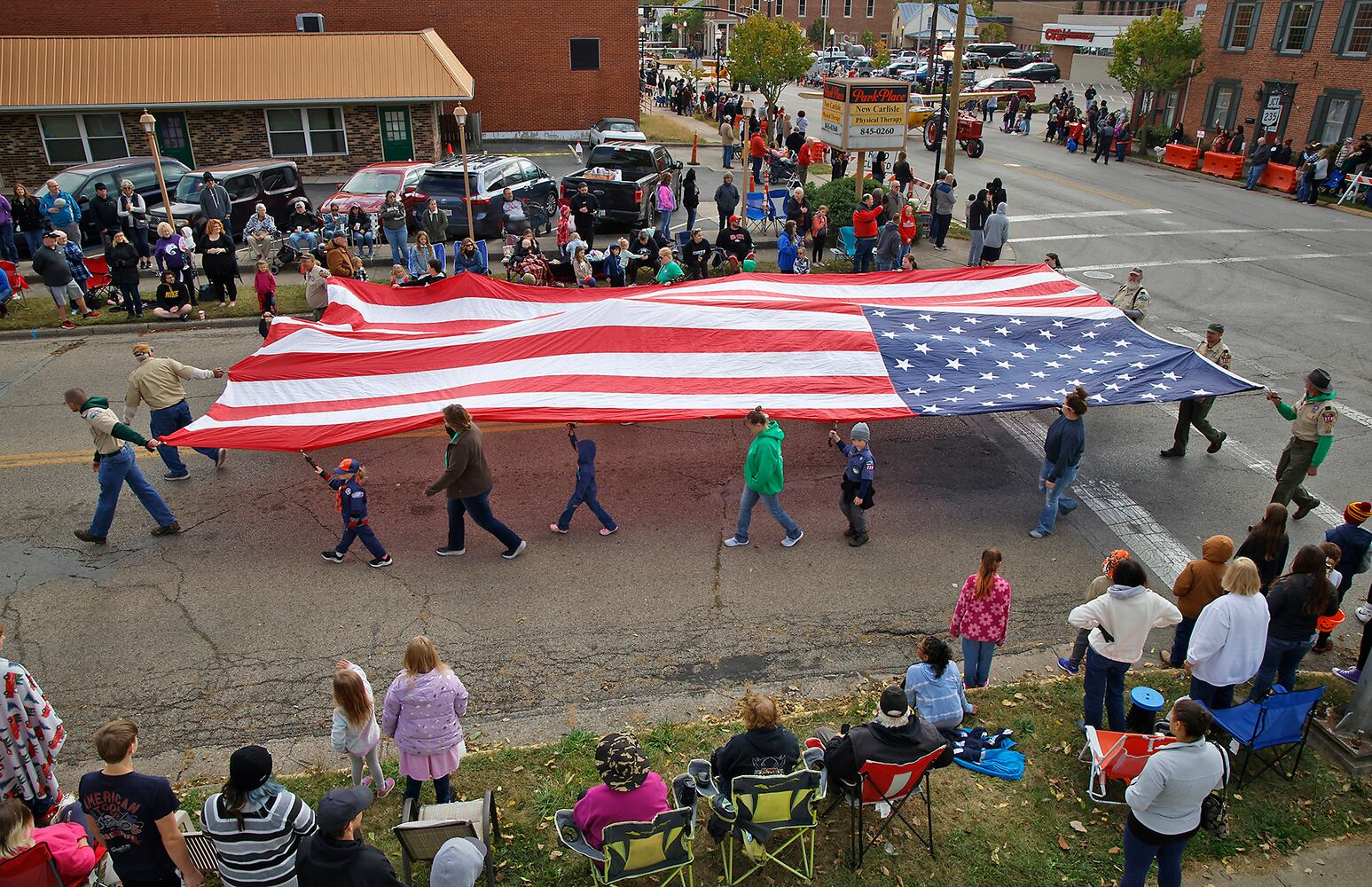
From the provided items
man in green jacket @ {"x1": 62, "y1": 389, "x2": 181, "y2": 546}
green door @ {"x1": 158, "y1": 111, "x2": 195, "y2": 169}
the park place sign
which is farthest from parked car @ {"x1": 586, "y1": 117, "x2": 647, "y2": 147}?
man in green jacket @ {"x1": 62, "y1": 389, "x2": 181, "y2": 546}

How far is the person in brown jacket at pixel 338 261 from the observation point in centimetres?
1390

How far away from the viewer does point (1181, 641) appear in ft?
24.6

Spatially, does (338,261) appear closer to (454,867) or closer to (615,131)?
(454,867)

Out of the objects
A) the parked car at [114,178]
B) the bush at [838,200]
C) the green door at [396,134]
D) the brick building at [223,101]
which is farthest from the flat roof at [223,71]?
the bush at [838,200]

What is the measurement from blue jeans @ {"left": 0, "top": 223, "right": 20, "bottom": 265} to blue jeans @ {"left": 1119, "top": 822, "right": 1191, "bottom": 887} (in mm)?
20975

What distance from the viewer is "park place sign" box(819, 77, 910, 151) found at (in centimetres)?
2066

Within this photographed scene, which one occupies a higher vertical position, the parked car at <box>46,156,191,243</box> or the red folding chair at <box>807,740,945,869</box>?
the parked car at <box>46,156,191,243</box>

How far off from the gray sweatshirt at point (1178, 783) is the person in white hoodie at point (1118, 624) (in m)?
1.33

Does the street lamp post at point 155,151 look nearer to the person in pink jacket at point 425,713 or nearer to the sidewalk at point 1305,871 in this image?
the person in pink jacket at point 425,713

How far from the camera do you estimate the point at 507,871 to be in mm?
5672

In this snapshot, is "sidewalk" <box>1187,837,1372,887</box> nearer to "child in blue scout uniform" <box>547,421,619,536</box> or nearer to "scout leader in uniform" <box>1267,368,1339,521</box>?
"scout leader in uniform" <box>1267,368,1339,521</box>

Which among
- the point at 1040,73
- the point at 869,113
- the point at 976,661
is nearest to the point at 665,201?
the point at 869,113

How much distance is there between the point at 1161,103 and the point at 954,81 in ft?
65.6

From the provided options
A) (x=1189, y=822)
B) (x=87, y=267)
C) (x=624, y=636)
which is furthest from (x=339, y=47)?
(x=1189, y=822)
